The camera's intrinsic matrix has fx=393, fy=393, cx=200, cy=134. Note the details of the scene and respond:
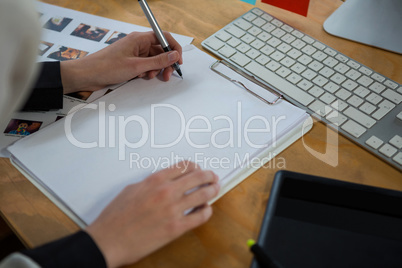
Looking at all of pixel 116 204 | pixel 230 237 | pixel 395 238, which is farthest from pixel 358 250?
pixel 116 204

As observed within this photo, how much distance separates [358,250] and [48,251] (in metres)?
0.42

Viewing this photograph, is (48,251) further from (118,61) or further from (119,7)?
(119,7)

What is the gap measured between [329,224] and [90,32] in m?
0.65

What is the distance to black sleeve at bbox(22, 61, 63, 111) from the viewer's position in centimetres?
71

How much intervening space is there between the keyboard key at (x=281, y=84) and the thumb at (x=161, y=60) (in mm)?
146

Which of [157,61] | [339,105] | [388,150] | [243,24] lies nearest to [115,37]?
[157,61]

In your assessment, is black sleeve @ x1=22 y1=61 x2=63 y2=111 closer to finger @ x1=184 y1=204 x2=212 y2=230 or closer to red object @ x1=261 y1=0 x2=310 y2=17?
finger @ x1=184 y1=204 x2=212 y2=230

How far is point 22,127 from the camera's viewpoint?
2.27ft

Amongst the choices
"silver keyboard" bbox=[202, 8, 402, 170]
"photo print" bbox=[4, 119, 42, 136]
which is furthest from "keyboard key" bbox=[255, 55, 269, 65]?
"photo print" bbox=[4, 119, 42, 136]

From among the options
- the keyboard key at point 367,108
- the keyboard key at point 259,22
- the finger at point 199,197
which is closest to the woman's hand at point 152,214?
the finger at point 199,197

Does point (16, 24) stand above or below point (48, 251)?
above

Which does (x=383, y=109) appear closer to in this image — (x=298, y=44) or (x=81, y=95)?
(x=298, y=44)

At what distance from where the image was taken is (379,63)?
82cm

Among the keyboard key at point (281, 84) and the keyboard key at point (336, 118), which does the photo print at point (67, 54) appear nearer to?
the keyboard key at point (281, 84)
